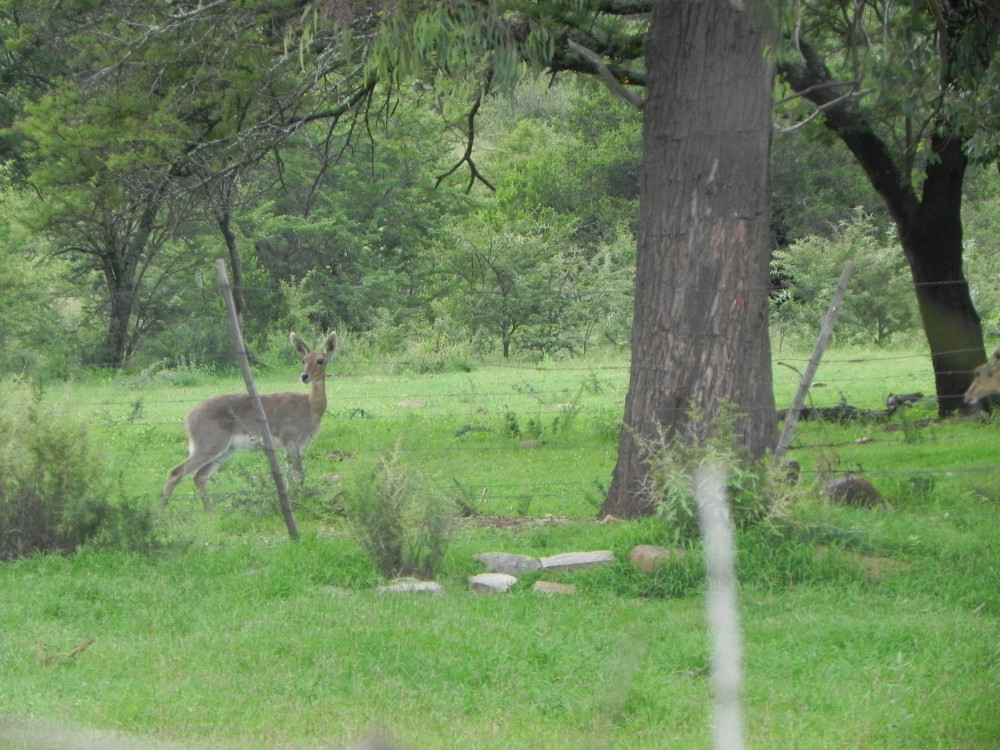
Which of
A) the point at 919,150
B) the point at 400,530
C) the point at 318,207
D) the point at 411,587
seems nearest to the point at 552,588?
the point at 411,587

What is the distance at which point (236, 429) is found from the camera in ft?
40.3

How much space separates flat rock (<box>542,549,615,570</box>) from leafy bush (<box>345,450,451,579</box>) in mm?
693

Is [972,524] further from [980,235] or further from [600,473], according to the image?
[980,235]

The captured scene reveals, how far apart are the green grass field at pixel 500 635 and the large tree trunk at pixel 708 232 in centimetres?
109

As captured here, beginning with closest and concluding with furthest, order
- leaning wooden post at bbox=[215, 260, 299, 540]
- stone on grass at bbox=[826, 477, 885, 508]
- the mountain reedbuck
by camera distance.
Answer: leaning wooden post at bbox=[215, 260, 299, 540]
stone on grass at bbox=[826, 477, 885, 508]
the mountain reedbuck

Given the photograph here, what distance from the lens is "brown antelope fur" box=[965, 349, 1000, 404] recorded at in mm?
14383

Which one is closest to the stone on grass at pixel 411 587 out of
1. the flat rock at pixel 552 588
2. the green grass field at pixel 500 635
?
the green grass field at pixel 500 635

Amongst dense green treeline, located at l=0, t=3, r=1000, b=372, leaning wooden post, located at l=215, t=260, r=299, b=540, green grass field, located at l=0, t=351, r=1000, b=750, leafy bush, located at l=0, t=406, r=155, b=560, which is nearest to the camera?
green grass field, located at l=0, t=351, r=1000, b=750

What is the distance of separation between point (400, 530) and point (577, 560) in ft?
3.80

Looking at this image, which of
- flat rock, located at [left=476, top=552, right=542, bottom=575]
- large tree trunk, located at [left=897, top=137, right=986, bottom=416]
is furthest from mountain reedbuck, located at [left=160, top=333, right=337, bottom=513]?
large tree trunk, located at [left=897, top=137, right=986, bottom=416]

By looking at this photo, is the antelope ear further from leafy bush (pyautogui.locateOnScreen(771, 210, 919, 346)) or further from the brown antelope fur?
leafy bush (pyautogui.locateOnScreen(771, 210, 919, 346))

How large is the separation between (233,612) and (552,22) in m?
6.74

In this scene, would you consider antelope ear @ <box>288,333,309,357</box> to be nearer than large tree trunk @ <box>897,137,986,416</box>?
Yes

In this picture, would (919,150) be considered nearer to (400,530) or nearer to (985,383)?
(985,383)
